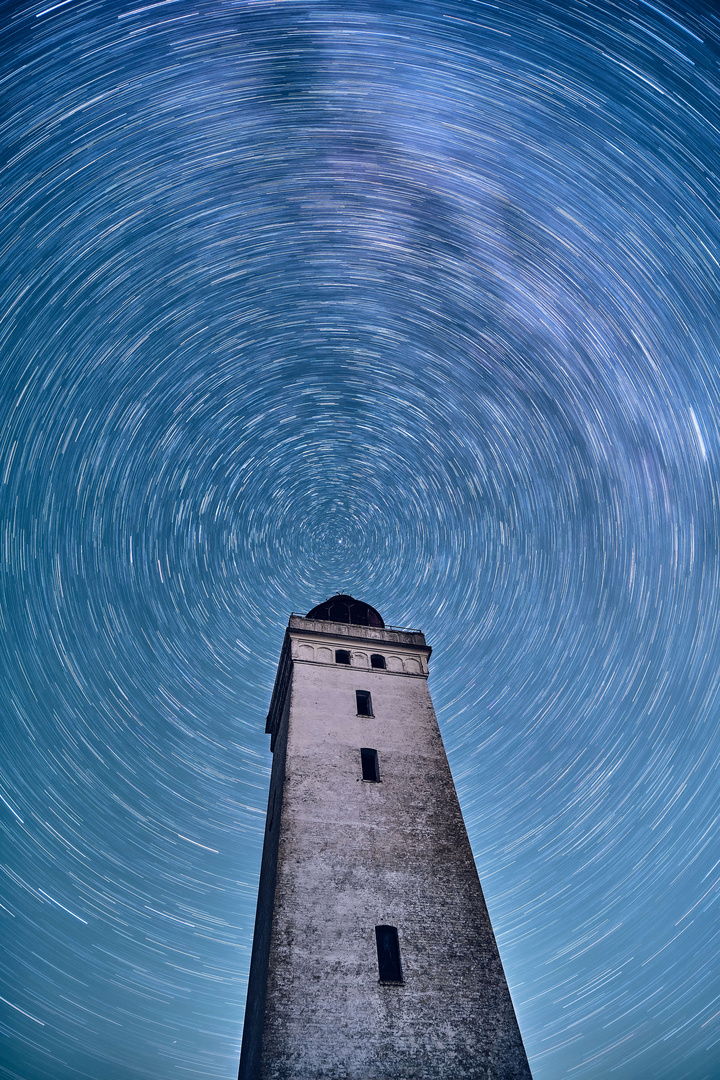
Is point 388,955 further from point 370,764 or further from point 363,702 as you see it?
point 363,702

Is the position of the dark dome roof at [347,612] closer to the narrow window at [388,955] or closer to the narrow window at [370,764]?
the narrow window at [370,764]

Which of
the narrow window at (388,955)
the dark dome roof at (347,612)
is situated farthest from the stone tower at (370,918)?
the dark dome roof at (347,612)

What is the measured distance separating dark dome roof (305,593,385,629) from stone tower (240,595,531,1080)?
645cm

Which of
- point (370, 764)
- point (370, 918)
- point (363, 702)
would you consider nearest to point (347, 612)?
point (363, 702)

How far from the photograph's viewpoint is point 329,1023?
1277cm

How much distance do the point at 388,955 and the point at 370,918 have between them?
89 centimetres

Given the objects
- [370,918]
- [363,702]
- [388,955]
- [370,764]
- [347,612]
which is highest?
[347,612]

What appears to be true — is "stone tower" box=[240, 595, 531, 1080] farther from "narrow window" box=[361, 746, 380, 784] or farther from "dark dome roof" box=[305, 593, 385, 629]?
"dark dome roof" box=[305, 593, 385, 629]

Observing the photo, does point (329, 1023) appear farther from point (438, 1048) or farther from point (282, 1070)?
point (438, 1048)

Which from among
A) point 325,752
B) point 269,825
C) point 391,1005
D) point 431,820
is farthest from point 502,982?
point 269,825

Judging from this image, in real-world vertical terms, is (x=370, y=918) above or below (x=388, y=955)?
above

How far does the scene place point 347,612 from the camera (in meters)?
28.4

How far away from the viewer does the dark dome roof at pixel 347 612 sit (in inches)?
1101

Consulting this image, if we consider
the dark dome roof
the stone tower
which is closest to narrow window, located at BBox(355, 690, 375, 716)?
the stone tower
